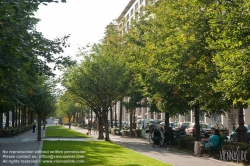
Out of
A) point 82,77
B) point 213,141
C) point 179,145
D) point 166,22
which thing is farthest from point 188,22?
point 82,77

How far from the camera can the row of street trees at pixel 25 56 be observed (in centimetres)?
820

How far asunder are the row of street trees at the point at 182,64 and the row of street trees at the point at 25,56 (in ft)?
13.4

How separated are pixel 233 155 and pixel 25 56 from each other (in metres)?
11.3

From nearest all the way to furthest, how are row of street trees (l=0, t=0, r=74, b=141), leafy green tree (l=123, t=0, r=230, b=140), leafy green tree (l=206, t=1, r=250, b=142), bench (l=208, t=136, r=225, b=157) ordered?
1. row of street trees (l=0, t=0, r=74, b=141)
2. leafy green tree (l=206, t=1, r=250, b=142)
3. leafy green tree (l=123, t=0, r=230, b=140)
4. bench (l=208, t=136, r=225, b=157)

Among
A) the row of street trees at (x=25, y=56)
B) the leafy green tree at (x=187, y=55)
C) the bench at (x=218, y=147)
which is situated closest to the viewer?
the row of street trees at (x=25, y=56)

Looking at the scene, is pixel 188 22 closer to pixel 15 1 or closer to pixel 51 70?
pixel 51 70

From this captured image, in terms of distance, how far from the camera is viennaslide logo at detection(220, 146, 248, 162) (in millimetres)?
15852

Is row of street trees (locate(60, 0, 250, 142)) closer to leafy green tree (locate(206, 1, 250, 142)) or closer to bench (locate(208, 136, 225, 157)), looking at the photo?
leafy green tree (locate(206, 1, 250, 142))

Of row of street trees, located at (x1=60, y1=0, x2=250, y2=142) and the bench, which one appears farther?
the bench

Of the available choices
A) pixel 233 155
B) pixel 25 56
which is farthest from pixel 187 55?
pixel 25 56

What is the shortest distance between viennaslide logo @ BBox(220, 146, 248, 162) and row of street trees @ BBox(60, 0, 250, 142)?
214 centimetres

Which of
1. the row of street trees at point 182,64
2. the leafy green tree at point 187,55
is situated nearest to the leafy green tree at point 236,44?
the row of street trees at point 182,64

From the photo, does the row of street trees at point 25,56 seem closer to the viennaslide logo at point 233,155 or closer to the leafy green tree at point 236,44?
the leafy green tree at point 236,44

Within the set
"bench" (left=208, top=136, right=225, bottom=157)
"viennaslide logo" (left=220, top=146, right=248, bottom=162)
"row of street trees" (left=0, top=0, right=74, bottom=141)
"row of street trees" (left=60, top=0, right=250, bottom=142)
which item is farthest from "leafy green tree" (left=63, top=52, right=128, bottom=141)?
"viennaslide logo" (left=220, top=146, right=248, bottom=162)
